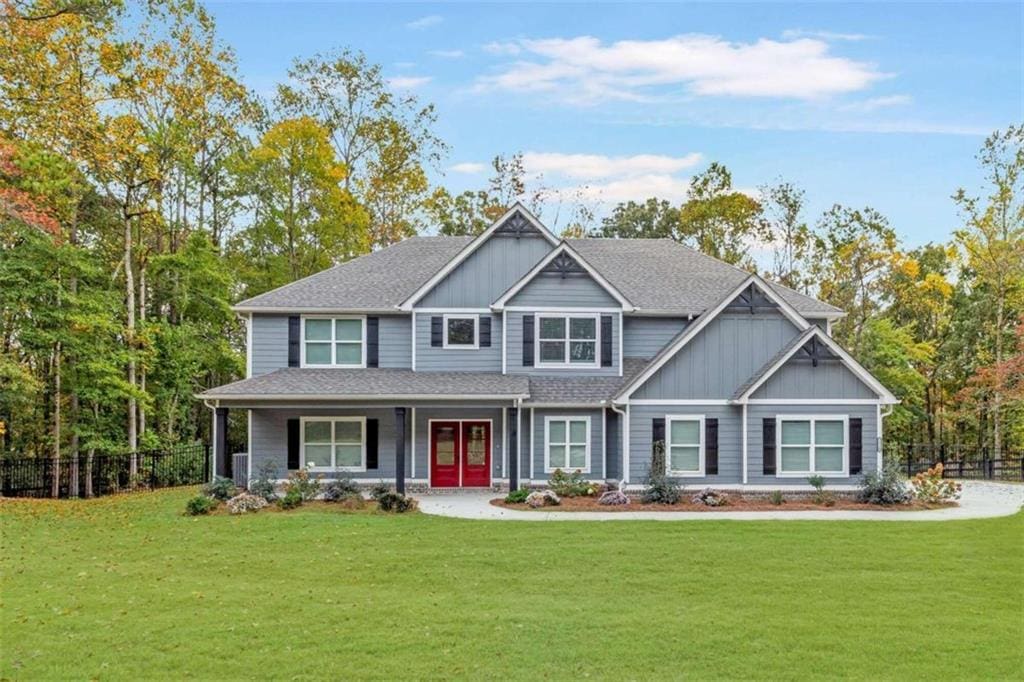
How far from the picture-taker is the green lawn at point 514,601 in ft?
24.6

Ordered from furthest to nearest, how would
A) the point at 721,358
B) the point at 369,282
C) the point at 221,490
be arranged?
the point at 369,282 → the point at 721,358 → the point at 221,490

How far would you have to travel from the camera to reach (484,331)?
22.3 metres

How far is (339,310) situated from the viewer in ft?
72.3

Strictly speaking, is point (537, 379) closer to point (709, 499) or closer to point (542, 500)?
point (542, 500)

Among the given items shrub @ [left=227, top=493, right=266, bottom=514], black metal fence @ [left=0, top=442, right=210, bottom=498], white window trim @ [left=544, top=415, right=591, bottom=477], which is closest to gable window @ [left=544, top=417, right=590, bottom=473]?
white window trim @ [left=544, top=415, right=591, bottom=477]

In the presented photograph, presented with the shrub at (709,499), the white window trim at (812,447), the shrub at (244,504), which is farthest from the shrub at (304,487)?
the white window trim at (812,447)

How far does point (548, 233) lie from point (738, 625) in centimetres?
1572

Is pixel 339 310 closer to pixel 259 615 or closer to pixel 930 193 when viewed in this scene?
pixel 259 615

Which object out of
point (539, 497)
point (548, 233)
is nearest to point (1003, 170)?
point (548, 233)

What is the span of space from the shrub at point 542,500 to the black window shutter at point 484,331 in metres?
5.52

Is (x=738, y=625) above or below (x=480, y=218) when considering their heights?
below

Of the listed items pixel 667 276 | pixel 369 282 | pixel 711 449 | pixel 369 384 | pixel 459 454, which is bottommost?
pixel 459 454

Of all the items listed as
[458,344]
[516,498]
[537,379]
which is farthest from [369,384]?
[516,498]

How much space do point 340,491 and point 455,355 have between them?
550 cm
